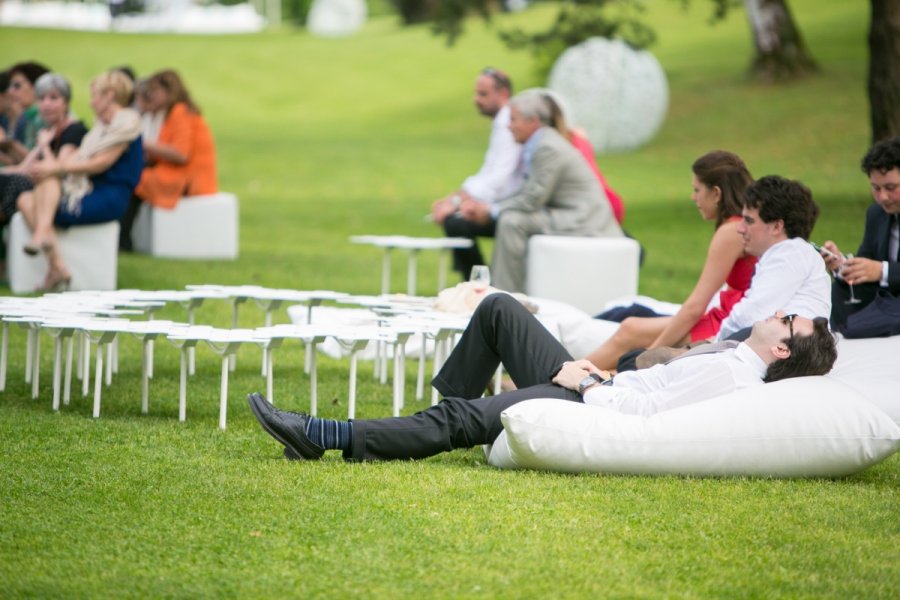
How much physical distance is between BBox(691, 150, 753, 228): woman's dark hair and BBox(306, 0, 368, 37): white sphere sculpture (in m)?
57.9

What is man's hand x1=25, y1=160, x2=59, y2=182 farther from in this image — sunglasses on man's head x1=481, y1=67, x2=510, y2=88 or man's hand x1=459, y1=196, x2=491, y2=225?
sunglasses on man's head x1=481, y1=67, x2=510, y2=88

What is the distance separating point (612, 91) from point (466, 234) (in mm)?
17309

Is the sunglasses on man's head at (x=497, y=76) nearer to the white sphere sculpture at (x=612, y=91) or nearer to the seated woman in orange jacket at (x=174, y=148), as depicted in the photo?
the seated woman in orange jacket at (x=174, y=148)

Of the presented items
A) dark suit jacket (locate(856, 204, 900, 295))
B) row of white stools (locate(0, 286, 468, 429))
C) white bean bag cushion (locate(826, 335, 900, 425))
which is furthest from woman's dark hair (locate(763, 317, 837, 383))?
row of white stools (locate(0, 286, 468, 429))

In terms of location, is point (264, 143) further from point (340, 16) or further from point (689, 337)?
point (340, 16)

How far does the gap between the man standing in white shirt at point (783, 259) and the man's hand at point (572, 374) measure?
2.78ft

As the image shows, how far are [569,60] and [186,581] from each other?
82.5 ft

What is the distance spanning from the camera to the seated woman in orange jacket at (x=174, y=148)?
13914 mm

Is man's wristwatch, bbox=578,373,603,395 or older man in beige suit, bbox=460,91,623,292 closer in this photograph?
man's wristwatch, bbox=578,373,603,395

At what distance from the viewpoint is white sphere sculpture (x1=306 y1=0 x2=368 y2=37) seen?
64.5 metres

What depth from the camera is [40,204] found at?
1105 centimetres

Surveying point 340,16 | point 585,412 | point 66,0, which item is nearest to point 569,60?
point 585,412

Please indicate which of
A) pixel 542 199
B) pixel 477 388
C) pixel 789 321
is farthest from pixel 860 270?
pixel 542 199

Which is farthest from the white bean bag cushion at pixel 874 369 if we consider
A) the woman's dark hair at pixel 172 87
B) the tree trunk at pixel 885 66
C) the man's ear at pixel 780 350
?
the tree trunk at pixel 885 66
